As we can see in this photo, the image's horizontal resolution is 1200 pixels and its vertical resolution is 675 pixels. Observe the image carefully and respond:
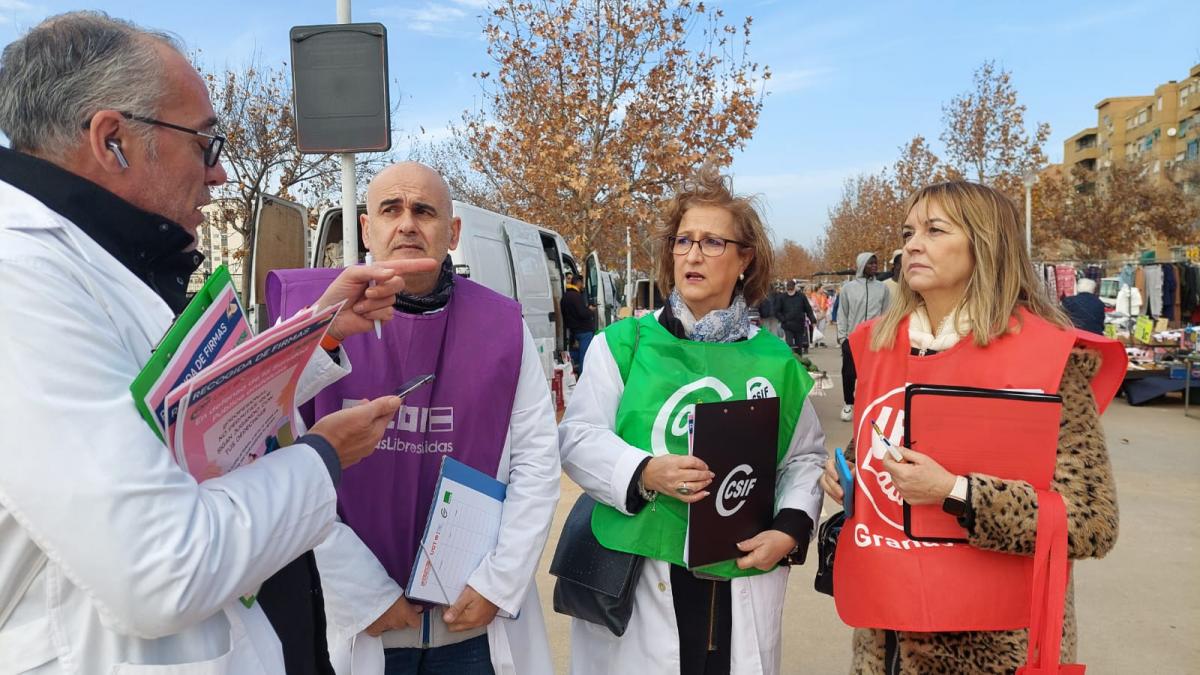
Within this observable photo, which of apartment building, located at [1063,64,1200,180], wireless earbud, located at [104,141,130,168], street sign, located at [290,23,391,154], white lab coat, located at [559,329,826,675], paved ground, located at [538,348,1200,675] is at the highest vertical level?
apartment building, located at [1063,64,1200,180]

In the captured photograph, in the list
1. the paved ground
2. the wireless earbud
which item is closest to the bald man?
the wireless earbud

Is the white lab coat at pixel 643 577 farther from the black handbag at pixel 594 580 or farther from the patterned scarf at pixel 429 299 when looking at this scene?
the patterned scarf at pixel 429 299

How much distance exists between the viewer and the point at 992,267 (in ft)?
6.59

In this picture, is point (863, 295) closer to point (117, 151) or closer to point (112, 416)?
point (117, 151)

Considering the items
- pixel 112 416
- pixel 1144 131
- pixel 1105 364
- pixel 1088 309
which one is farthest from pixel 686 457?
pixel 1144 131

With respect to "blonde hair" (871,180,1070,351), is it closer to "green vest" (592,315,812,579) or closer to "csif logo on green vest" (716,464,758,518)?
"green vest" (592,315,812,579)

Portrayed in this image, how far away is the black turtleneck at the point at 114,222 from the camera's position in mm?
1226

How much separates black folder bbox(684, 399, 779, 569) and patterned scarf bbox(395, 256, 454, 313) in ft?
2.54

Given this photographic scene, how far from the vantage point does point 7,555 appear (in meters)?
1.07

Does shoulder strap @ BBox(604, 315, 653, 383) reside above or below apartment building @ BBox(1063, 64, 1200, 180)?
below

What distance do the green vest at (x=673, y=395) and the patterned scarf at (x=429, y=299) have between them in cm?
55

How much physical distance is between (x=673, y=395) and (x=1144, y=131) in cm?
9169

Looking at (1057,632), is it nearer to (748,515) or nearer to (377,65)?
(748,515)

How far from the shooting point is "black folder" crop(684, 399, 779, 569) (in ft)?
6.89
